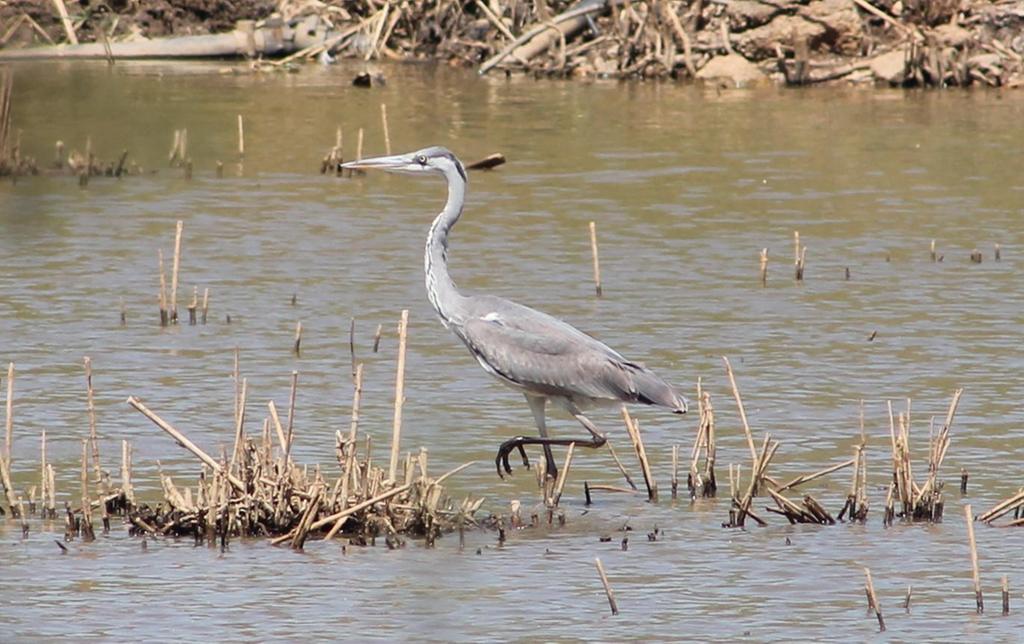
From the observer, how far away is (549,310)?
13.8 metres

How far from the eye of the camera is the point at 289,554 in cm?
802

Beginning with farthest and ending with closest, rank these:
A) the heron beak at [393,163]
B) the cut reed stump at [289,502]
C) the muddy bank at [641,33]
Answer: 1. the muddy bank at [641,33]
2. the heron beak at [393,163]
3. the cut reed stump at [289,502]

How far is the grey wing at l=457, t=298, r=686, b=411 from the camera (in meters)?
9.18

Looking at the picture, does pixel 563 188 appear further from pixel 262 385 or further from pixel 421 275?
pixel 262 385

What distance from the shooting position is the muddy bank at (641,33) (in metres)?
27.3

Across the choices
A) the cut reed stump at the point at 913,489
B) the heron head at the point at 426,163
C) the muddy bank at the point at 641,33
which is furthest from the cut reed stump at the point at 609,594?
the muddy bank at the point at 641,33

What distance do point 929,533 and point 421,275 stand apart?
686 cm

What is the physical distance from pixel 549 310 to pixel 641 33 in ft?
49.7

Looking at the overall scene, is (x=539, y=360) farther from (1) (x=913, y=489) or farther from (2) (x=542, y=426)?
(1) (x=913, y=489)

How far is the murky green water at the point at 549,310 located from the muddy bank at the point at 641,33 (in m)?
1.49

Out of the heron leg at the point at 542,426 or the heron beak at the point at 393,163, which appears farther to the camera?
the heron beak at the point at 393,163

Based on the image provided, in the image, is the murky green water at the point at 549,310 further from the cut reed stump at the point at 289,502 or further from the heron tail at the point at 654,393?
the heron tail at the point at 654,393

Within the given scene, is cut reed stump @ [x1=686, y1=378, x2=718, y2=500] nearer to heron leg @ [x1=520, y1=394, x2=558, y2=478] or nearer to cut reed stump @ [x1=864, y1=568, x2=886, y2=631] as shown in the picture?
heron leg @ [x1=520, y1=394, x2=558, y2=478]

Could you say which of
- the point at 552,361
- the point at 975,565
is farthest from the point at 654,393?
the point at 975,565
